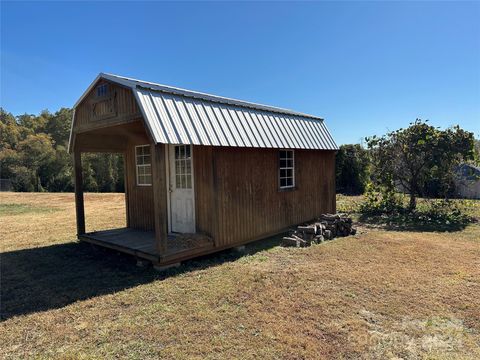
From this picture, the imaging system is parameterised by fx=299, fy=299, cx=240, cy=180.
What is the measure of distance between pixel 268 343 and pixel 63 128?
1884 inches

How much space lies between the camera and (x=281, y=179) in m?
8.00

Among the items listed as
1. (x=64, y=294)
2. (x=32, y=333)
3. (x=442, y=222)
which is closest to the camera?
(x=32, y=333)

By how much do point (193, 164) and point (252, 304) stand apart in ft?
11.2

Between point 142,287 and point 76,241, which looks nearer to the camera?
point 142,287

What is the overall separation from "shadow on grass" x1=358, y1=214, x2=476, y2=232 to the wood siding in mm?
7667

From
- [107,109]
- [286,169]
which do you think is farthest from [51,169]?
[286,169]

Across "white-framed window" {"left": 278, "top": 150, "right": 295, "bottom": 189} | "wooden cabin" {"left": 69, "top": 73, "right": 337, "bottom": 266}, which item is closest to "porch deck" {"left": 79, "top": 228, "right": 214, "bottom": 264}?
"wooden cabin" {"left": 69, "top": 73, "right": 337, "bottom": 266}

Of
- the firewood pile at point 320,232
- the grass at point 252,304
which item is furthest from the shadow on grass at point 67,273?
the firewood pile at point 320,232

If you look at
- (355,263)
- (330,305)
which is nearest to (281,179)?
(355,263)

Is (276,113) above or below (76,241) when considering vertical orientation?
above

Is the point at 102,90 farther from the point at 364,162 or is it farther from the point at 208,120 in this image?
the point at 364,162

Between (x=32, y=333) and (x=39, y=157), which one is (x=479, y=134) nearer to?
(x=32, y=333)

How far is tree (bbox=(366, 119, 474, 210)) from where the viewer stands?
33.5 feet

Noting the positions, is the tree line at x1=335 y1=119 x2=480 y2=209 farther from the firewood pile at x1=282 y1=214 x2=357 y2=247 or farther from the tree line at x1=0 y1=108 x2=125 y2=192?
the tree line at x1=0 y1=108 x2=125 y2=192
